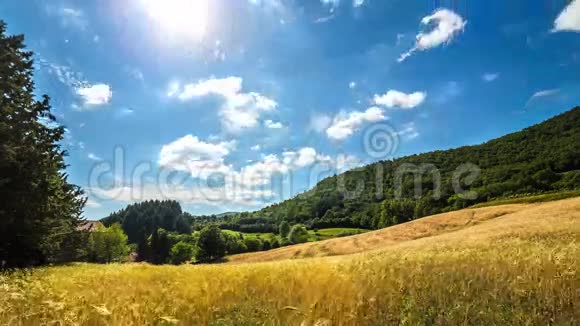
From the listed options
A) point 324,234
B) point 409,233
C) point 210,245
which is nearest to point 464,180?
point 324,234

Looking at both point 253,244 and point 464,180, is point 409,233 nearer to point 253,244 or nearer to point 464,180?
point 253,244

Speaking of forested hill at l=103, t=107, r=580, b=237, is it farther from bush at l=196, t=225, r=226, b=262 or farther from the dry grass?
the dry grass

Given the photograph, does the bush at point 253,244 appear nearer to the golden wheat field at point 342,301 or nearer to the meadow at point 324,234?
the meadow at point 324,234

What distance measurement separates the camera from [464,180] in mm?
134375

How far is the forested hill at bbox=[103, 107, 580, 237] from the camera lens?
4154 inches

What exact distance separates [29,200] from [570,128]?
6914 inches

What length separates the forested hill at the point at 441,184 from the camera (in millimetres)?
105500

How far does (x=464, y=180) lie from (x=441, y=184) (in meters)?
8.45

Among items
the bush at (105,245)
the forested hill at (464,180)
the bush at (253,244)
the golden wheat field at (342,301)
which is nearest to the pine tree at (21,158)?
the golden wheat field at (342,301)

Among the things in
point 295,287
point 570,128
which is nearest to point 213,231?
point 295,287

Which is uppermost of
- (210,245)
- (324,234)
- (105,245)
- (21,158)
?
(21,158)

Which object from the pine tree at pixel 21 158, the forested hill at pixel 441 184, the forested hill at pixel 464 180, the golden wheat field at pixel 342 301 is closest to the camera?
the golden wheat field at pixel 342 301

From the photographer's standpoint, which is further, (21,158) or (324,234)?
(324,234)

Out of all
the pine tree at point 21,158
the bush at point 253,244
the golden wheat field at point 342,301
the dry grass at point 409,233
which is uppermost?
the pine tree at point 21,158
